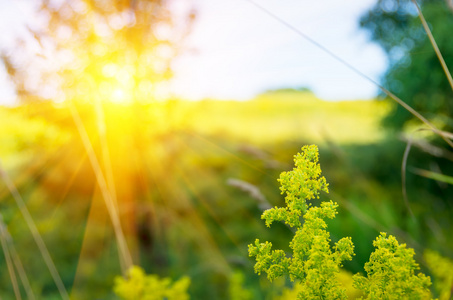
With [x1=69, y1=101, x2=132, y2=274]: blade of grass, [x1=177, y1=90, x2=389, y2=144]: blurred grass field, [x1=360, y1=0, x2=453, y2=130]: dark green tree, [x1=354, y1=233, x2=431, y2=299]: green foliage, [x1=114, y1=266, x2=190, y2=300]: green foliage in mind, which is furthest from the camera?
[x1=177, y1=90, x2=389, y2=144]: blurred grass field

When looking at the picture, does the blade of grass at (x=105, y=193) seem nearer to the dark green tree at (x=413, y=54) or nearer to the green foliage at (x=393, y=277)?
the green foliage at (x=393, y=277)

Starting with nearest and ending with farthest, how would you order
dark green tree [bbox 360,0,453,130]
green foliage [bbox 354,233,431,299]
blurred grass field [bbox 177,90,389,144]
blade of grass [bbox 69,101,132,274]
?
1. green foliage [bbox 354,233,431,299]
2. blade of grass [bbox 69,101,132,274]
3. dark green tree [bbox 360,0,453,130]
4. blurred grass field [bbox 177,90,389,144]

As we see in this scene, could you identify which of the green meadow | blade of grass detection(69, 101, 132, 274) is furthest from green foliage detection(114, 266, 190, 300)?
the green meadow

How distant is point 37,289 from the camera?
10.9ft

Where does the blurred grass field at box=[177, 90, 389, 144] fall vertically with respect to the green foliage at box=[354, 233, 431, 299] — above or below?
above

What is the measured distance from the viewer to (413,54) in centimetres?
405

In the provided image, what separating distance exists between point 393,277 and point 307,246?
0.13 m

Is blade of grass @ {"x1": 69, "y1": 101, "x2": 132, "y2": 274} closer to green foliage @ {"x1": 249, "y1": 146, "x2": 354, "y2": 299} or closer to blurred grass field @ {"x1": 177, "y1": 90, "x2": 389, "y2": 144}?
green foliage @ {"x1": 249, "y1": 146, "x2": 354, "y2": 299}

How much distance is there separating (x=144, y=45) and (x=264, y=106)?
1192 cm

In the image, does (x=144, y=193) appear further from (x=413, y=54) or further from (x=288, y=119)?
(x=288, y=119)

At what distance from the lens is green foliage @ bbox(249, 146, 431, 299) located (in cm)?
46

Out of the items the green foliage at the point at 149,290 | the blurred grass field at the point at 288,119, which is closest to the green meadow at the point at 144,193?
the blurred grass field at the point at 288,119

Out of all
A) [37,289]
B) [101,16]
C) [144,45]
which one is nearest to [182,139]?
[144,45]

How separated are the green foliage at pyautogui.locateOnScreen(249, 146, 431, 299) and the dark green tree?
3843 millimetres
